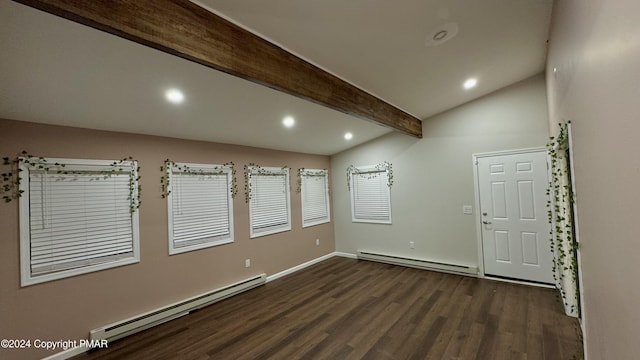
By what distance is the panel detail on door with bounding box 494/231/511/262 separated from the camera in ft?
13.7

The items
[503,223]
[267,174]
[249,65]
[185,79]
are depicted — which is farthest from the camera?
[267,174]

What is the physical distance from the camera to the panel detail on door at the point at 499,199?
13.8ft

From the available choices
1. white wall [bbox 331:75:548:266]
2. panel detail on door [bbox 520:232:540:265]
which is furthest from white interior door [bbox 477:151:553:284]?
white wall [bbox 331:75:548:266]

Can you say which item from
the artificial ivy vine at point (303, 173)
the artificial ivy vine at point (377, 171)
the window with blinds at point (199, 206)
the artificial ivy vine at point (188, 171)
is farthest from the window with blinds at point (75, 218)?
the artificial ivy vine at point (377, 171)

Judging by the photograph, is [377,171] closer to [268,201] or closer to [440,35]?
[268,201]

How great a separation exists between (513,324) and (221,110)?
4.14 metres

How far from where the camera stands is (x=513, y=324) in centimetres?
295

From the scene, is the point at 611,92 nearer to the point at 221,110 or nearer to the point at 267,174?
the point at 221,110

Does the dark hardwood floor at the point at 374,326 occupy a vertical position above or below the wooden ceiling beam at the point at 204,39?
below

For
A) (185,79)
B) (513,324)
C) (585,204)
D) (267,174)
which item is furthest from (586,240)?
(267,174)

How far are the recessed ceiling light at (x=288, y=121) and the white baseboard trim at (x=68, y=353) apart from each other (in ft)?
11.3

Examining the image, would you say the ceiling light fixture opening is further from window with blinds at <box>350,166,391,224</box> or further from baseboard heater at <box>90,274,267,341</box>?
baseboard heater at <box>90,274,267,341</box>

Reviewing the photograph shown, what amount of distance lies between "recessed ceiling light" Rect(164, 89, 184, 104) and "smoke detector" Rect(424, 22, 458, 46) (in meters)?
2.42

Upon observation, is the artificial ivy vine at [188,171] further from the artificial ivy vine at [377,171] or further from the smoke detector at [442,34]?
the smoke detector at [442,34]
